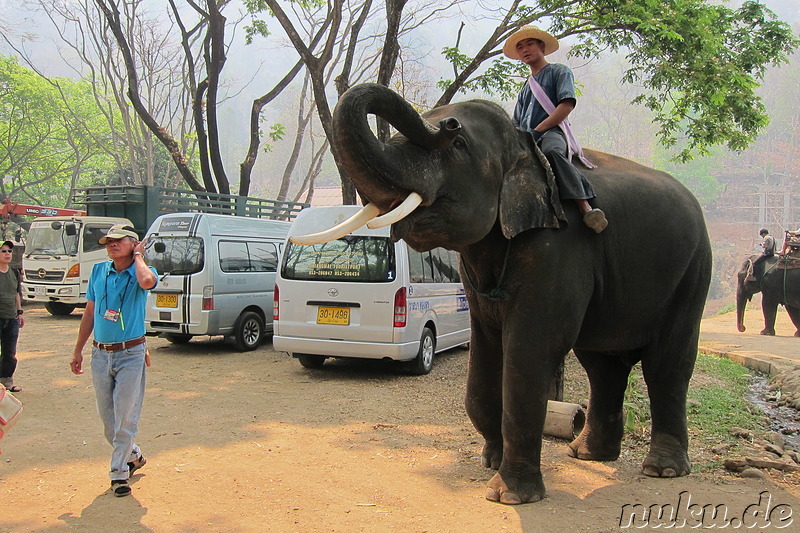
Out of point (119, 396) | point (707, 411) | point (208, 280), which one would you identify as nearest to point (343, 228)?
point (119, 396)

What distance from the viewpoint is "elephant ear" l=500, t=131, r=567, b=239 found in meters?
3.88

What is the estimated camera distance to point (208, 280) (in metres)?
10.4

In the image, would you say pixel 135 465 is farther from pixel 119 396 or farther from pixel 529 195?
pixel 529 195

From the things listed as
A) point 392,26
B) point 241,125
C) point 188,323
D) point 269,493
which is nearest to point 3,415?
point 269,493

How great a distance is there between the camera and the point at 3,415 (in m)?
3.47

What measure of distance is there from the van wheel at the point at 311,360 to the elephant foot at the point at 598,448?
4.94m

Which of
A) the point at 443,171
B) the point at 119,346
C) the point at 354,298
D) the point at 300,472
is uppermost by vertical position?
the point at 443,171

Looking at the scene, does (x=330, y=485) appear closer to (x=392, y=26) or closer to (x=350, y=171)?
(x=350, y=171)

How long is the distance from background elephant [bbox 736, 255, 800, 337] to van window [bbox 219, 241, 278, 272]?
10.8m

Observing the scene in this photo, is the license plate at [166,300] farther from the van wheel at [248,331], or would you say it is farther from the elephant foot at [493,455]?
the elephant foot at [493,455]

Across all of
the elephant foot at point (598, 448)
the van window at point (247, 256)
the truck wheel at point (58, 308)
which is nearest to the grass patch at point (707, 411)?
the elephant foot at point (598, 448)

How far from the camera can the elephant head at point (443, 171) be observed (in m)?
3.23

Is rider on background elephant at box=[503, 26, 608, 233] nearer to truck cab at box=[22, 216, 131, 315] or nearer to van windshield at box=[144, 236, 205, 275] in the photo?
van windshield at box=[144, 236, 205, 275]

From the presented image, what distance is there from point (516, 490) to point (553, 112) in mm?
2360
